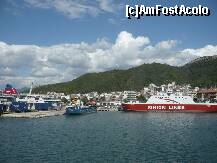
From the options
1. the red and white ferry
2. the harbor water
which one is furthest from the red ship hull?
the harbor water

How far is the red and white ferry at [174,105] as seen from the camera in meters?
105

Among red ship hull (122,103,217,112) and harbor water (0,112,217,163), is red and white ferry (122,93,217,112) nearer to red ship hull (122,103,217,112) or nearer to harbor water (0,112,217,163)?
red ship hull (122,103,217,112)

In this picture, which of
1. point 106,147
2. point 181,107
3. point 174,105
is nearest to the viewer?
point 106,147

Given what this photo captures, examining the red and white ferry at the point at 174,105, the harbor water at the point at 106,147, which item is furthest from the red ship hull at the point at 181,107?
the harbor water at the point at 106,147

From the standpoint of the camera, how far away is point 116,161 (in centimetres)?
3106

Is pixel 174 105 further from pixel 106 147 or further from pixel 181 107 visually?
pixel 106 147

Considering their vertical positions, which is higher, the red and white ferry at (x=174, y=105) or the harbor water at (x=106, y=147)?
the red and white ferry at (x=174, y=105)

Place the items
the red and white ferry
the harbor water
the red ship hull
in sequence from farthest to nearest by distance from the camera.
Result: the red and white ferry → the red ship hull → the harbor water

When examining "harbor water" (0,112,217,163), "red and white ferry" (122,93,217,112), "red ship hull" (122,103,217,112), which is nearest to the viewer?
"harbor water" (0,112,217,163)

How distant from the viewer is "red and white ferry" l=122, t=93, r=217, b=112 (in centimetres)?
10481

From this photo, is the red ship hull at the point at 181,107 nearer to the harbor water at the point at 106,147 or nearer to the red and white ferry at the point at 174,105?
the red and white ferry at the point at 174,105

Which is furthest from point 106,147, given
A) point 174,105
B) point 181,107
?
point 181,107

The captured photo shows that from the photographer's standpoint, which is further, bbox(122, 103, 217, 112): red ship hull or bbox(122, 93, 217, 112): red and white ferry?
bbox(122, 93, 217, 112): red and white ferry

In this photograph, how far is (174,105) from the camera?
106 m
